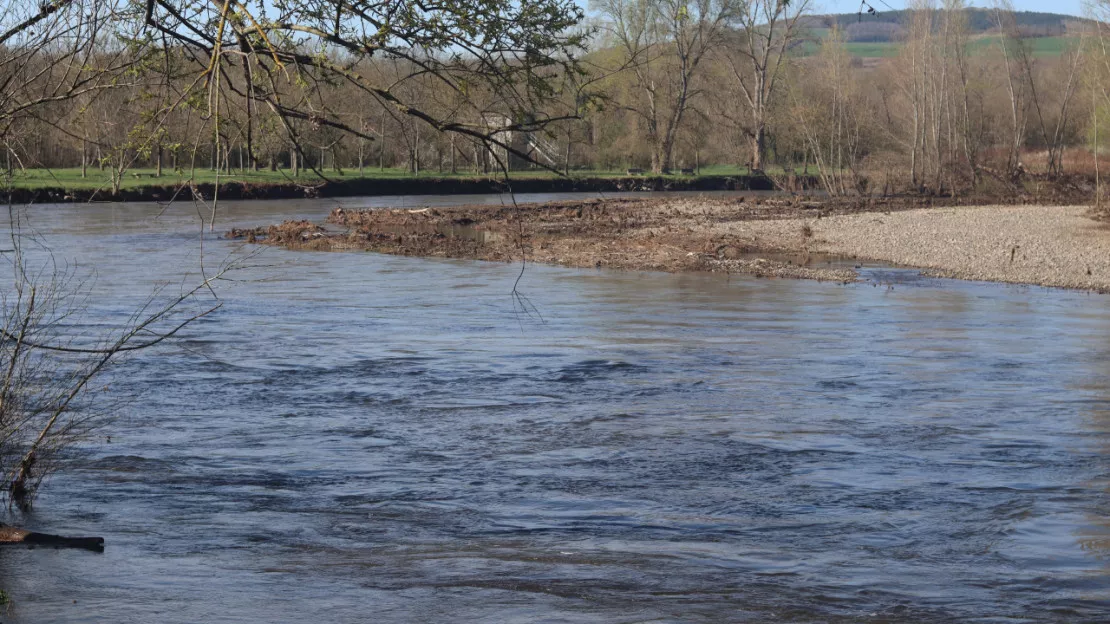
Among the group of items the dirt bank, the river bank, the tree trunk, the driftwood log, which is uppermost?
the tree trunk

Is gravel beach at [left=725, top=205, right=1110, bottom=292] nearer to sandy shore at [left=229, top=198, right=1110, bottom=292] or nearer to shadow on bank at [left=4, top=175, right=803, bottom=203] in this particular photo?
sandy shore at [left=229, top=198, right=1110, bottom=292]

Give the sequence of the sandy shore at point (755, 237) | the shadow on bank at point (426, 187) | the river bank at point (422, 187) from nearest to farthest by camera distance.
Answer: the sandy shore at point (755, 237)
the river bank at point (422, 187)
the shadow on bank at point (426, 187)

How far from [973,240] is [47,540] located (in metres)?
28.3

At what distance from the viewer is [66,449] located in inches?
442

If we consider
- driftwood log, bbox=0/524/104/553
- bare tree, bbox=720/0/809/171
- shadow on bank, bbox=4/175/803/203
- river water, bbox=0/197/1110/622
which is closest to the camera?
river water, bbox=0/197/1110/622

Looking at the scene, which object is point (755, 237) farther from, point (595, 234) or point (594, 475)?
point (594, 475)

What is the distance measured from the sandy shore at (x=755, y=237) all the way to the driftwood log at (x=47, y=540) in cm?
1378

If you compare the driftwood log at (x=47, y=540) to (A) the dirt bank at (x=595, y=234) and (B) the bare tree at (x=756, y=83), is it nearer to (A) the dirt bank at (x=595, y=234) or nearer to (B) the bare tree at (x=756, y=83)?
(A) the dirt bank at (x=595, y=234)

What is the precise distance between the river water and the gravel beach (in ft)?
20.2

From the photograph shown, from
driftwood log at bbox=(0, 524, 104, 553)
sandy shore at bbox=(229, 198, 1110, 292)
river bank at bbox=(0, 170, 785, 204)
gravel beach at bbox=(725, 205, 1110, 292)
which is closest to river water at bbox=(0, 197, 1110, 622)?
driftwood log at bbox=(0, 524, 104, 553)

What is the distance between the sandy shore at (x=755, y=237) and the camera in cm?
2839

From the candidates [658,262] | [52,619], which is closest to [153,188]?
[658,262]

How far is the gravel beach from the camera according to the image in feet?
88.0

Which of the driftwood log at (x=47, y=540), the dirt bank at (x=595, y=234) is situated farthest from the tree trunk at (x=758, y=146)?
the driftwood log at (x=47, y=540)
